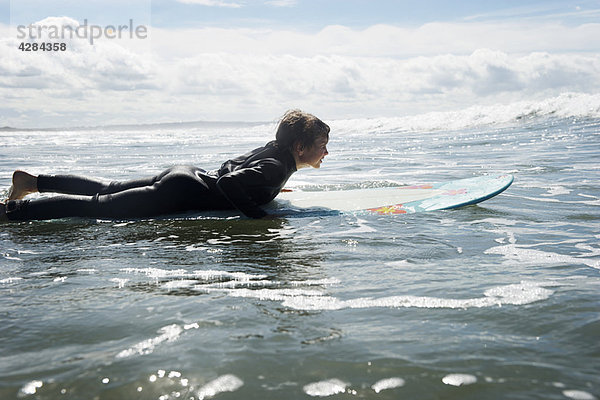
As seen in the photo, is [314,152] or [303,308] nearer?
[303,308]

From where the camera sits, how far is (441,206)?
5.26 meters

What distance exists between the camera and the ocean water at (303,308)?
1736 millimetres

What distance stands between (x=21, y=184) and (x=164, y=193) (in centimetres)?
133

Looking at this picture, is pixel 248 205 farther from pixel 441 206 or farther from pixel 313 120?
pixel 441 206

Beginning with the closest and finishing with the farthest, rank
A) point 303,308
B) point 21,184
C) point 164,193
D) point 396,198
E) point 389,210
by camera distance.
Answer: point 303,308 < point 164,193 < point 21,184 < point 389,210 < point 396,198

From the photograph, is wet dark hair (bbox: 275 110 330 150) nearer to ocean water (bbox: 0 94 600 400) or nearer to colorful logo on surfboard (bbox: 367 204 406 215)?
ocean water (bbox: 0 94 600 400)

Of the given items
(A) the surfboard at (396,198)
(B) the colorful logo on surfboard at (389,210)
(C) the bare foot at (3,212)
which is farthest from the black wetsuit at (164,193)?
(B) the colorful logo on surfboard at (389,210)

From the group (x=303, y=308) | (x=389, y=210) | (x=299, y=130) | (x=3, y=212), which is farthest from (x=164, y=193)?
(x=303, y=308)

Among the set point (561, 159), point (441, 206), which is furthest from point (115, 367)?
point (561, 159)

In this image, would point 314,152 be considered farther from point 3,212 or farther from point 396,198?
point 3,212

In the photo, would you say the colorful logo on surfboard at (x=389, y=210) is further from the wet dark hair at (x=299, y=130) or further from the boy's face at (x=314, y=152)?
the wet dark hair at (x=299, y=130)

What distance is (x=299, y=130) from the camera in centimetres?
465

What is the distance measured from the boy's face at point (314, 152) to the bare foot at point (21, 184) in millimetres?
2419

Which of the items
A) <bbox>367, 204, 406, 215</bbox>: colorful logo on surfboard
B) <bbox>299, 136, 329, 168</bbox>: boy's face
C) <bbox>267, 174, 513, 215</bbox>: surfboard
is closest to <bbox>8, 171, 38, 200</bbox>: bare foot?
<bbox>267, 174, 513, 215</bbox>: surfboard
